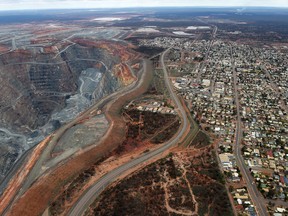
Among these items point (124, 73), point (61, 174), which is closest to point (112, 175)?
point (61, 174)

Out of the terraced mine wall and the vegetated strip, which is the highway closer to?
the vegetated strip

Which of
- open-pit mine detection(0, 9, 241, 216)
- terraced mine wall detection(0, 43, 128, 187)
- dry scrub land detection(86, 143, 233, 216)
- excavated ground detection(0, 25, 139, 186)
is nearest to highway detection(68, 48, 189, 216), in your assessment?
open-pit mine detection(0, 9, 241, 216)

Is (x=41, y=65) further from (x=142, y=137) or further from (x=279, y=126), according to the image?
(x=279, y=126)

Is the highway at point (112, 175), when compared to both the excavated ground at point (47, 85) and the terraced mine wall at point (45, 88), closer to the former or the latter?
the excavated ground at point (47, 85)

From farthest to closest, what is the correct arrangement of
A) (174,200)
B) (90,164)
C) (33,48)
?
(33,48) < (90,164) < (174,200)

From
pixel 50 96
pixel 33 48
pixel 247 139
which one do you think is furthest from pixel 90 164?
pixel 33 48

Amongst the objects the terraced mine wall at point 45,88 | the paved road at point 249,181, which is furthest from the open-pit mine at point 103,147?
the paved road at point 249,181
